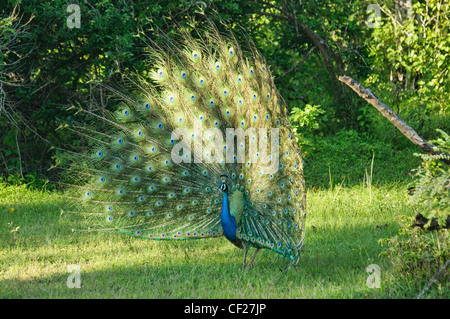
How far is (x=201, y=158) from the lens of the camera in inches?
243

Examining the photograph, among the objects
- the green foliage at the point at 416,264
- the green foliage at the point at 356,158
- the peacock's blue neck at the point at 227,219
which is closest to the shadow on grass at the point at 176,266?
the green foliage at the point at 416,264

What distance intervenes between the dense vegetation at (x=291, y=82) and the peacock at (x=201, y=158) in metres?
0.60

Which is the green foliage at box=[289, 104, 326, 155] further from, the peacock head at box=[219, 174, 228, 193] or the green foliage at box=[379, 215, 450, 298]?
the green foliage at box=[379, 215, 450, 298]

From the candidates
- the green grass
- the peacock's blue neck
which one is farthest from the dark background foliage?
the peacock's blue neck

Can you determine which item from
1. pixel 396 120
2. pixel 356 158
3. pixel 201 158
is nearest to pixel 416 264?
pixel 396 120

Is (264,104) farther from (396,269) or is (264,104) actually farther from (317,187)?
(317,187)

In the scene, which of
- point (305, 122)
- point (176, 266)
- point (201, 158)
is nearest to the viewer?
point (201, 158)

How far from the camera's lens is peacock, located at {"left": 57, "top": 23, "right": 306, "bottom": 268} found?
604 centimetres

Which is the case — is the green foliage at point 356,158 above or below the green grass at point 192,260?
above

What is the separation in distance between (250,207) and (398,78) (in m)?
9.37

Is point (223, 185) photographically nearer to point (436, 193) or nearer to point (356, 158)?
point (436, 193)

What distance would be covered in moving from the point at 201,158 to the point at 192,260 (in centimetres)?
117

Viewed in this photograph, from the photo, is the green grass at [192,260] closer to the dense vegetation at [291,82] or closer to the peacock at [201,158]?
the dense vegetation at [291,82]

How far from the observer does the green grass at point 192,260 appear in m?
5.45
